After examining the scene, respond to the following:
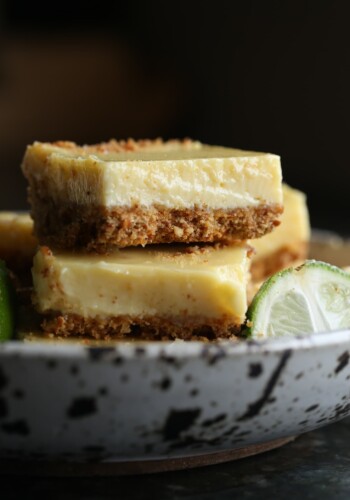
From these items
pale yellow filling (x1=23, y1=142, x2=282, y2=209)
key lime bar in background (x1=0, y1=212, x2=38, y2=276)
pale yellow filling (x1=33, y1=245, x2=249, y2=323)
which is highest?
pale yellow filling (x1=23, y1=142, x2=282, y2=209)

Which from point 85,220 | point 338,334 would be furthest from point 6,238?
point 338,334

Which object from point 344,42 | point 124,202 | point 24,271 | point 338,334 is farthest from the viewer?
point 344,42

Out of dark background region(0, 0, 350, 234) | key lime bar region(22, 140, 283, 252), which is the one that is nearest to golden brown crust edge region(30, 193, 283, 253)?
key lime bar region(22, 140, 283, 252)

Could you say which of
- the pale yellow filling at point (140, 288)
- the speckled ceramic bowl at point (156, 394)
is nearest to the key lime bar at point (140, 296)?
the pale yellow filling at point (140, 288)

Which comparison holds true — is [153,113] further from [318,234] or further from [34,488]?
[34,488]

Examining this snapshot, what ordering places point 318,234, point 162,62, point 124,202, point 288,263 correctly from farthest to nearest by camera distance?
point 162,62
point 318,234
point 288,263
point 124,202

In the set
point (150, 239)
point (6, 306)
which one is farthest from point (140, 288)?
point (6, 306)

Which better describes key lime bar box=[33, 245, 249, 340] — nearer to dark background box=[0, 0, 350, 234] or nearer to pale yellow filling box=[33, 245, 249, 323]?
pale yellow filling box=[33, 245, 249, 323]

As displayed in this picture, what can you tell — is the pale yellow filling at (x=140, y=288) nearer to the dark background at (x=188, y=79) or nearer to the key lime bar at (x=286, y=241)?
the key lime bar at (x=286, y=241)
